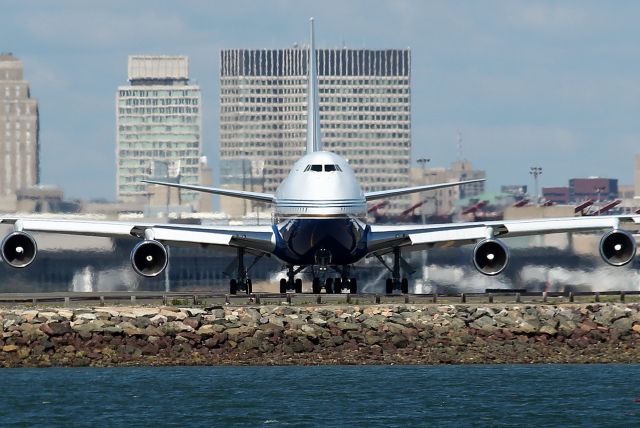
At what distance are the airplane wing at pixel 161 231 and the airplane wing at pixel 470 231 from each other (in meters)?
4.33

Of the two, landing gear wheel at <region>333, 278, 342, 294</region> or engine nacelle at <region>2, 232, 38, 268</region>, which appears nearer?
engine nacelle at <region>2, 232, 38, 268</region>

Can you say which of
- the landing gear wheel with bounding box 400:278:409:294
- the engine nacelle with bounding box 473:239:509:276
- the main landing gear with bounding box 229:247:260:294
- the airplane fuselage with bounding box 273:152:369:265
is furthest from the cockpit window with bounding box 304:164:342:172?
the engine nacelle with bounding box 473:239:509:276

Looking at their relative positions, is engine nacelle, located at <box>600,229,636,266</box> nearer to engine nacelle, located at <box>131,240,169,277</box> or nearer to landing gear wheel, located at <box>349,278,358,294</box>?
landing gear wheel, located at <box>349,278,358,294</box>

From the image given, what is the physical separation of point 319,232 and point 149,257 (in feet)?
20.6

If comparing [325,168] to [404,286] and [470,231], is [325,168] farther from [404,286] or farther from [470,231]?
[470,231]

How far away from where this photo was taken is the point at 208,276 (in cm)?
10050

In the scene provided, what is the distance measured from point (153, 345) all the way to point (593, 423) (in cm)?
1792

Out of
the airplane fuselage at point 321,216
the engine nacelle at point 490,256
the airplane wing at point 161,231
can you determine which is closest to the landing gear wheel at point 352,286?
the airplane fuselage at point 321,216

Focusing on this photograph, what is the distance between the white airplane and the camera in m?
69.0

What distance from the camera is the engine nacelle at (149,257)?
68750 mm

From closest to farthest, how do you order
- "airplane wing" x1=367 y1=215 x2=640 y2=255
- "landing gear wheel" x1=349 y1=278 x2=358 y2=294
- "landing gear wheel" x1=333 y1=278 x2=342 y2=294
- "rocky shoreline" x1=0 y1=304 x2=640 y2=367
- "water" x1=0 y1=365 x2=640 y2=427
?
"water" x1=0 y1=365 x2=640 y2=427, "rocky shoreline" x1=0 y1=304 x2=640 y2=367, "airplane wing" x1=367 y1=215 x2=640 y2=255, "landing gear wheel" x1=349 y1=278 x2=358 y2=294, "landing gear wheel" x1=333 y1=278 x2=342 y2=294

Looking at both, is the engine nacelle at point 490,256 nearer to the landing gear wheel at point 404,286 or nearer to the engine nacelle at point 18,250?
the landing gear wheel at point 404,286

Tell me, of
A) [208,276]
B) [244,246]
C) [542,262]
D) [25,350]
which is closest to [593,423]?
[25,350]

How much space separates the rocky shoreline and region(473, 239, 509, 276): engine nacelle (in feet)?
19.4
